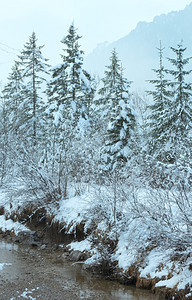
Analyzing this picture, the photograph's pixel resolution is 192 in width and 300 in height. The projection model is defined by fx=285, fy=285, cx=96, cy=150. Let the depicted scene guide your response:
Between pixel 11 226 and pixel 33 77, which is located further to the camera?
pixel 33 77

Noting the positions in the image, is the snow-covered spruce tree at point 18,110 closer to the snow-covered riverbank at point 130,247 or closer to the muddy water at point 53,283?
the snow-covered riverbank at point 130,247

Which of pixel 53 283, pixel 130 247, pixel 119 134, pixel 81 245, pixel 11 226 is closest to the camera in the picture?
pixel 53 283

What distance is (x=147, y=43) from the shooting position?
176 meters

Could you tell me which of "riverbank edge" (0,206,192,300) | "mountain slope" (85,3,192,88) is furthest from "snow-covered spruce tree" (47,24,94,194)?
"mountain slope" (85,3,192,88)

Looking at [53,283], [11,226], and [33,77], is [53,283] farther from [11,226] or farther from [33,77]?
[33,77]

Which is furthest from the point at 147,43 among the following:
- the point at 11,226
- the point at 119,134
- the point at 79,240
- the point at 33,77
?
the point at 79,240

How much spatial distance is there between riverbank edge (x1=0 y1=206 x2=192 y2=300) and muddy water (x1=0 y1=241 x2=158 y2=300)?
23cm

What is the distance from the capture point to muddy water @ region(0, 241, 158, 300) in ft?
23.3

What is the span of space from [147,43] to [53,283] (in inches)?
7277

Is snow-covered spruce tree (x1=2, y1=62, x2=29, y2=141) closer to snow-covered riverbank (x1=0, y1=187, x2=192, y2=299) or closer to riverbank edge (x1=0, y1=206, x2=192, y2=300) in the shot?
riverbank edge (x1=0, y1=206, x2=192, y2=300)

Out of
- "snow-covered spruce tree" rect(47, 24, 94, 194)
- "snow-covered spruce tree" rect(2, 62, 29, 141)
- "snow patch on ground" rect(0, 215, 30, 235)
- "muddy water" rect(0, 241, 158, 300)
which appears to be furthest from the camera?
"snow-covered spruce tree" rect(2, 62, 29, 141)

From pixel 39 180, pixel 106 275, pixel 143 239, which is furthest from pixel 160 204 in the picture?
pixel 39 180

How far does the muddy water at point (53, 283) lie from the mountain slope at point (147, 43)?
5239 inches

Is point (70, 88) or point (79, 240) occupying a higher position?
point (70, 88)
